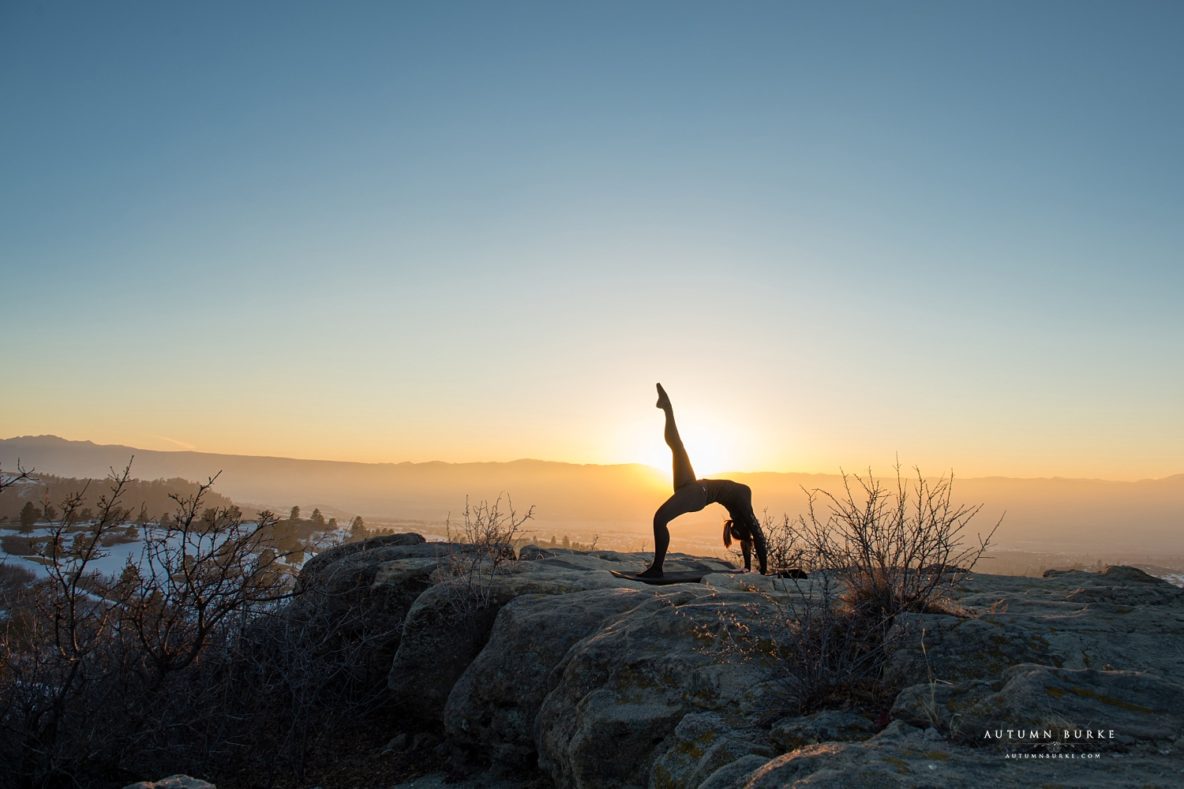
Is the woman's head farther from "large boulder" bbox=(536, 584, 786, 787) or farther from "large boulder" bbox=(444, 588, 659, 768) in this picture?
"large boulder" bbox=(536, 584, 786, 787)

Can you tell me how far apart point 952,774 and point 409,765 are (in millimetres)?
7125

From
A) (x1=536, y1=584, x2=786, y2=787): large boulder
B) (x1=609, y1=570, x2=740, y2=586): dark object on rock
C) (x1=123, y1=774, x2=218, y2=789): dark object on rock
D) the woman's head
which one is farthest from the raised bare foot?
(x1=123, y1=774, x2=218, y2=789): dark object on rock

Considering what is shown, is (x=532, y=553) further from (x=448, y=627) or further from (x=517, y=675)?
(x=517, y=675)

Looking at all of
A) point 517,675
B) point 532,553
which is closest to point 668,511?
point 517,675

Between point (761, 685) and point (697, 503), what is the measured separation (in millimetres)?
5319

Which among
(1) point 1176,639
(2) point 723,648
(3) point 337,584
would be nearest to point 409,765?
(3) point 337,584

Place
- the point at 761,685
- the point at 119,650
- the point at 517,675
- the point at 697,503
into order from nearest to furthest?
the point at 761,685, the point at 517,675, the point at 119,650, the point at 697,503

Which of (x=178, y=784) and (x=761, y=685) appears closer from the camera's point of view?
(x=178, y=784)

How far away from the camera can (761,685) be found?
193 inches

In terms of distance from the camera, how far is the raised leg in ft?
34.1

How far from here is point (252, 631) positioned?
932 centimetres

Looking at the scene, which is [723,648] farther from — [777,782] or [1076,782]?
[1076,782]

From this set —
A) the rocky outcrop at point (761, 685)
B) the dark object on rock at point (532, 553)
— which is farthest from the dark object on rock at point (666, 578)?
the dark object on rock at point (532, 553)

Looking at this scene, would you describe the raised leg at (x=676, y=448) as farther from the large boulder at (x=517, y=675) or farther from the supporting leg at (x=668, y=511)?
the large boulder at (x=517, y=675)
